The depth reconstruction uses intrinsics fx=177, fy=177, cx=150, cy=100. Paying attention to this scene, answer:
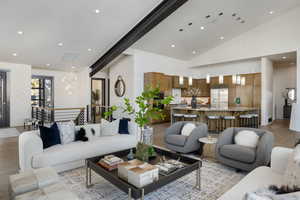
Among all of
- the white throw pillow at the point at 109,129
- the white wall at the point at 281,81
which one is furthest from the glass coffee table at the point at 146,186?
the white wall at the point at 281,81

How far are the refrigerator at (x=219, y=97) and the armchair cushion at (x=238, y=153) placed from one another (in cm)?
670

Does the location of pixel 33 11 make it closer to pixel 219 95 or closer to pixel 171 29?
pixel 171 29

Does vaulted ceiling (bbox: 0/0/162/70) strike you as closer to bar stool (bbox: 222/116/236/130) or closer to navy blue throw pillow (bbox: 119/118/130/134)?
navy blue throw pillow (bbox: 119/118/130/134)

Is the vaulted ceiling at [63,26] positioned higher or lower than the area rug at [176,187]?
higher

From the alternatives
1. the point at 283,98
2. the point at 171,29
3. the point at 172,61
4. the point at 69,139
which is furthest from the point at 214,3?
the point at 283,98

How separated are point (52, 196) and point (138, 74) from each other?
7.12 m

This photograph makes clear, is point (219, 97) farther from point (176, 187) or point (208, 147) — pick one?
point (176, 187)

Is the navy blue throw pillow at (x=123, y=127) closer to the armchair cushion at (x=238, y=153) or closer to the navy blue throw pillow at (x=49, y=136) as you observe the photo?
the navy blue throw pillow at (x=49, y=136)

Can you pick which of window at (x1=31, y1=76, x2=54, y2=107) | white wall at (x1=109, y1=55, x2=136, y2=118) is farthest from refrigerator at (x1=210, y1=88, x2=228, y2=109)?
window at (x1=31, y1=76, x2=54, y2=107)

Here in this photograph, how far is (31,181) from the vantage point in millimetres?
1824

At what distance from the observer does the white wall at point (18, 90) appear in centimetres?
752

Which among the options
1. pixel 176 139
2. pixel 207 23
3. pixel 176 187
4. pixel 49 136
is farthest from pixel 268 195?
pixel 207 23

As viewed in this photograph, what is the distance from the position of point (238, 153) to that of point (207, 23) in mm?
5691

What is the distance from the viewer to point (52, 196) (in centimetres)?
159
